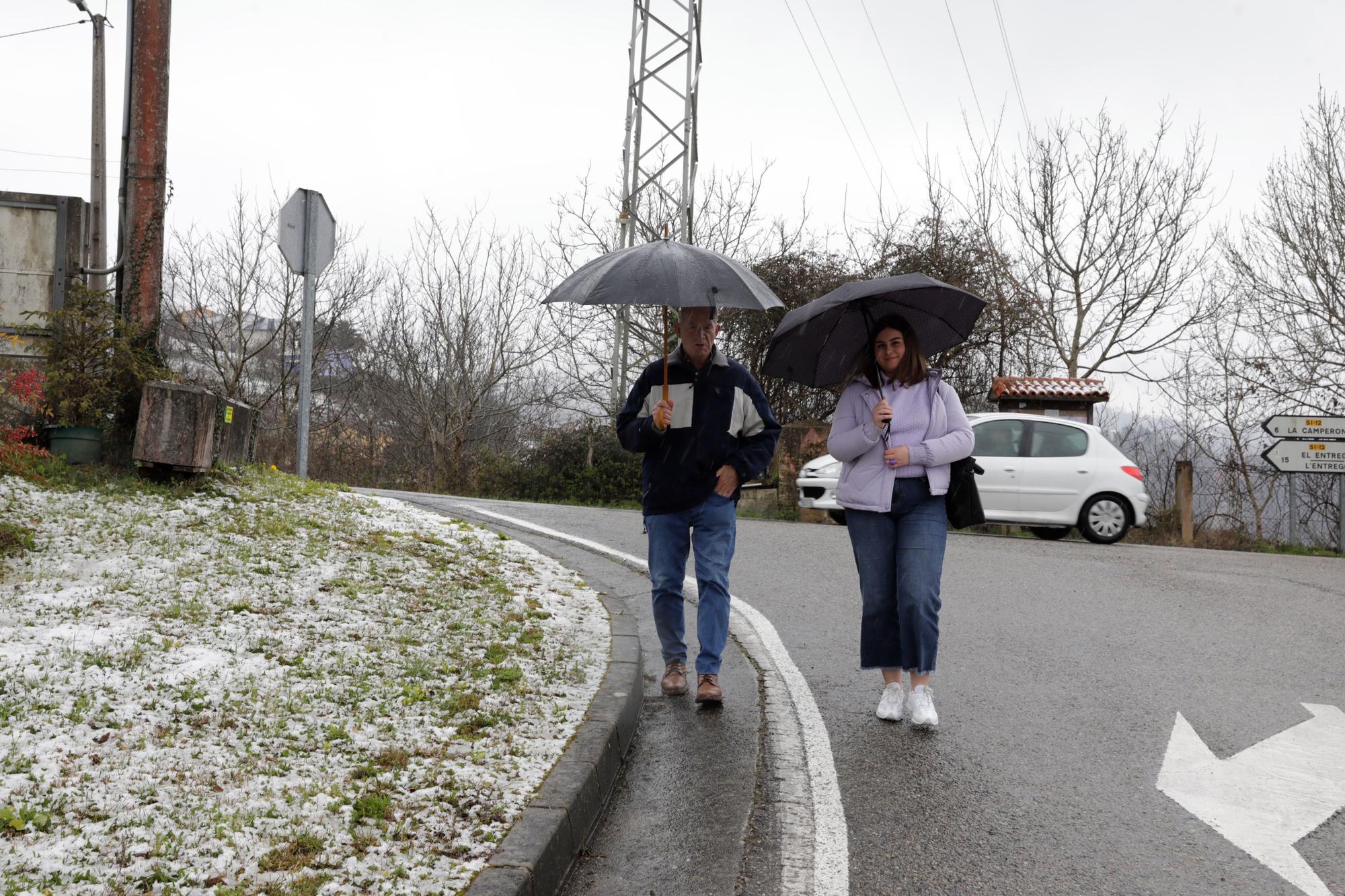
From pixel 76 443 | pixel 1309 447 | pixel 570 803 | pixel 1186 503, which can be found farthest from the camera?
pixel 1186 503

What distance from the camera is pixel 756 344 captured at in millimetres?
21562

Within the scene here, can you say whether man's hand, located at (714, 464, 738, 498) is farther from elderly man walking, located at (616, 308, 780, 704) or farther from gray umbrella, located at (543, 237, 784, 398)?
gray umbrella, located at (543, 237, 784, 398)

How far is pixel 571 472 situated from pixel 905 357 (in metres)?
16.1

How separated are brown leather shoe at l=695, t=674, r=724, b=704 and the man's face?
4.97ft

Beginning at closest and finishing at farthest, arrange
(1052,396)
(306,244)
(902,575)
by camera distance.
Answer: (902,575) < (306,244) < (1052,396)

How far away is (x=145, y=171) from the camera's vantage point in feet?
28.7

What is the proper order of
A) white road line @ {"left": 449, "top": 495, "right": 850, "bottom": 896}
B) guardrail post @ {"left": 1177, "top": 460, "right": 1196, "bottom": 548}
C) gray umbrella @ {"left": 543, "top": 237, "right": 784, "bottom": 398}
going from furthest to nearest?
guardrail post @ {"left": 1177, "top": 460, "right": 1196, "bottom": 548}
gray umbrella @ {"left": 543, "top": 237, "right": 784, "bottom": 398}
white road line @ {"left": 449, "top": 495, "right": 850, "bottom": 896}

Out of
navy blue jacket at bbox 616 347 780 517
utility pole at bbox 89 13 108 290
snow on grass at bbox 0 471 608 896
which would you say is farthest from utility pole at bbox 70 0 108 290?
navy blue jacket at bbox 616 347 780 517

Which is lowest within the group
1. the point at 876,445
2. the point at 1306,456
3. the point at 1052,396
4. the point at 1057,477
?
the point at 1057,477

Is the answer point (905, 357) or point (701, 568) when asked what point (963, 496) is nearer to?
point (905, 357)

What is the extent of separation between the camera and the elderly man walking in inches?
204

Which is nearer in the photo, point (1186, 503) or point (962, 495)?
point (962, 495)

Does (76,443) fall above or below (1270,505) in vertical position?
above

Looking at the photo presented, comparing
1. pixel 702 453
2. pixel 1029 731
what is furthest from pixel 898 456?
pixel 1029 731
